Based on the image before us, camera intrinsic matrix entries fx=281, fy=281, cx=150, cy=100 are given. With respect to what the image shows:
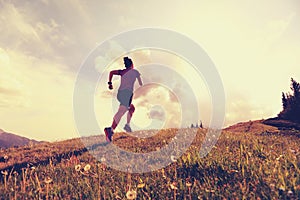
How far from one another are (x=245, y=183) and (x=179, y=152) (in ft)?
10.8

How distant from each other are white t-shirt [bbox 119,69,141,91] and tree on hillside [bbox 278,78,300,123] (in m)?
14.3

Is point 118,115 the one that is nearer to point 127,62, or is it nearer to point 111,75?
point 111,75

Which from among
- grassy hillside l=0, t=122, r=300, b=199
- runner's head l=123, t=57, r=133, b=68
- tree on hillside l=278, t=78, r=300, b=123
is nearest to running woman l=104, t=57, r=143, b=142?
runner's head l=123, t=57, r=133, b=68

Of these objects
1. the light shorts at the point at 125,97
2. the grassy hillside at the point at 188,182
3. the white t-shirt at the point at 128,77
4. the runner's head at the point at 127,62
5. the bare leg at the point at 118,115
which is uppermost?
the runner's head at the point at 127,62

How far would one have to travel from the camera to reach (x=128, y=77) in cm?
1184

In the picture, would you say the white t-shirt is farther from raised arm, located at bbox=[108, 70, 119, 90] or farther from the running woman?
raised arm, located at bbox=[108, 70, 119, 90]

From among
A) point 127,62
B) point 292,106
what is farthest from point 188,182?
point 292,106

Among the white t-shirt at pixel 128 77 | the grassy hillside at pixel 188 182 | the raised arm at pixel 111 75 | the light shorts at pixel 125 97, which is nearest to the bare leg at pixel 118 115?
the light shorts at pixel 125 97

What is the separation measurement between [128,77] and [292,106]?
15773 mm

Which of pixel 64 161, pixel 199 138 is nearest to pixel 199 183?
pixel 64 161

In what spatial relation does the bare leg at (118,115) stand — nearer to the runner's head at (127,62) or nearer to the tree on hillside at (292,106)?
the runner's head at (127,62)

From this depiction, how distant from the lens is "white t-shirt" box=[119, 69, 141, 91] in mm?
11797

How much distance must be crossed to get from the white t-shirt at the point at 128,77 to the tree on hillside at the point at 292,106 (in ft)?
46.9

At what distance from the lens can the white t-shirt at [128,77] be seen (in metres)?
11.8
